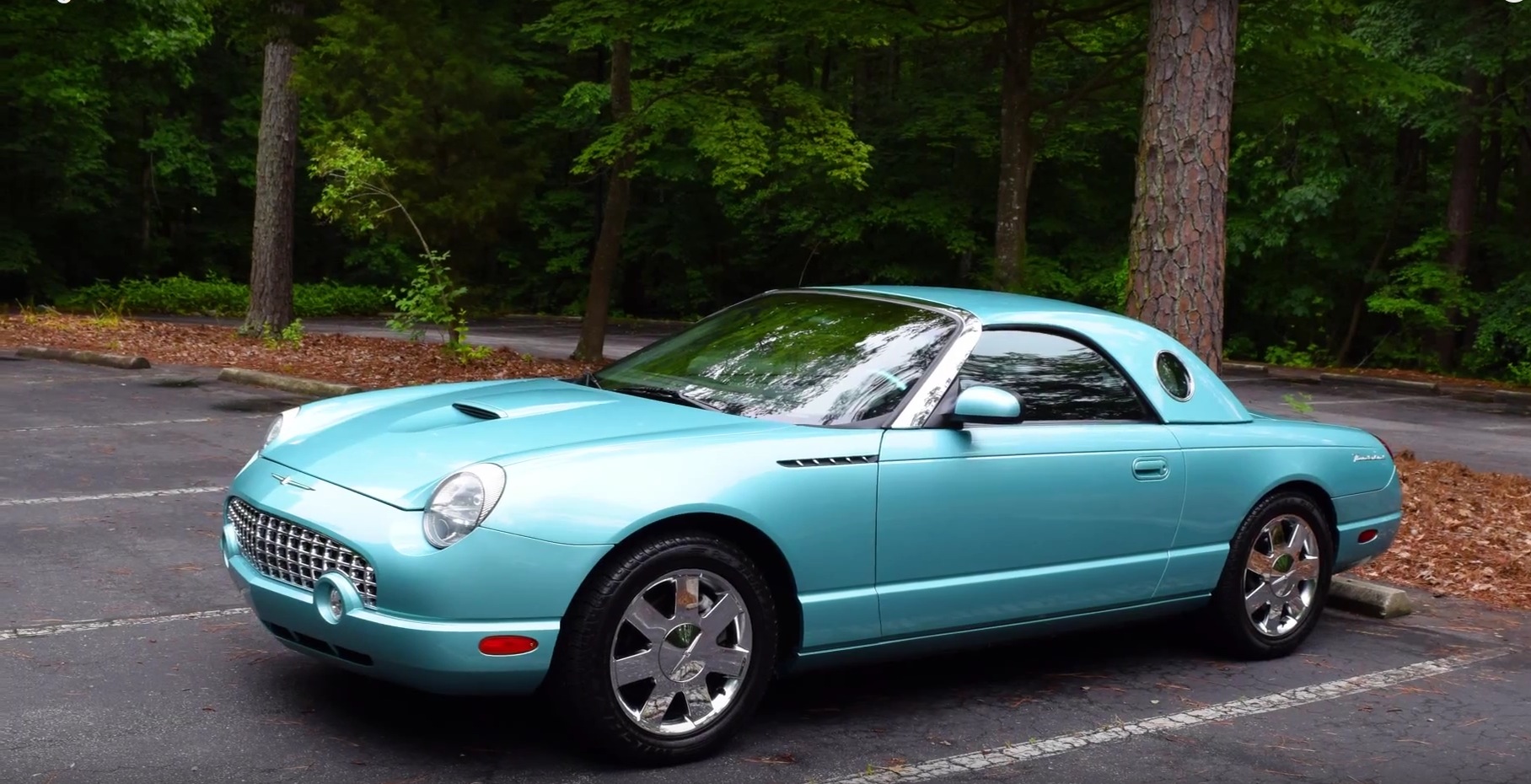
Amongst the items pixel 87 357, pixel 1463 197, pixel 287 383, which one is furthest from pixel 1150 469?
pixel 1463 197

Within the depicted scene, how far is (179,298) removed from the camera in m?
38.6

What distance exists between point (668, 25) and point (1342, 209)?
18.9 metres

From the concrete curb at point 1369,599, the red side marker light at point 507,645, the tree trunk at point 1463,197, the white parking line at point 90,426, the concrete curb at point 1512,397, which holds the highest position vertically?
the tree trunk at point 1463,197

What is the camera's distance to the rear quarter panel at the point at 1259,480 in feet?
18.9

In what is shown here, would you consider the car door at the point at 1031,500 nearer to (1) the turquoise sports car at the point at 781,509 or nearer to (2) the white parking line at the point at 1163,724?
(1) the turquoise sports car at the point at 781,509

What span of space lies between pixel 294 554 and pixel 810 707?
187 cm

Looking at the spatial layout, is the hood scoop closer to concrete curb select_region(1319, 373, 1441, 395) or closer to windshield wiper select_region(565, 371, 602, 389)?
windshield wiper select_region(565, 371, 602, 389)

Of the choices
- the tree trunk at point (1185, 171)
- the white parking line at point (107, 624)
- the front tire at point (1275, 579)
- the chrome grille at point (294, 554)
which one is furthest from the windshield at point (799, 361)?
the tree trunk at point (1185, 171)

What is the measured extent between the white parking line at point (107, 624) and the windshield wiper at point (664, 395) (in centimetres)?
200

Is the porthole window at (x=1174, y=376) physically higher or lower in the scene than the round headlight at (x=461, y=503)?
higher

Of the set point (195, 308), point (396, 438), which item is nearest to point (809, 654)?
point (396, 438)

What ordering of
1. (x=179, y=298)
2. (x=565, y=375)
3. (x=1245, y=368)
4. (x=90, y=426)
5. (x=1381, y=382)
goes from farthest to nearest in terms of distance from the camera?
(x=179, y=298) < (x=1245, y=368) < (x=1381, y=382) < (x=565, y=375) < (x=90, y=426)

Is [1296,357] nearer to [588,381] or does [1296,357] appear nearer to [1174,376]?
[1174,376]

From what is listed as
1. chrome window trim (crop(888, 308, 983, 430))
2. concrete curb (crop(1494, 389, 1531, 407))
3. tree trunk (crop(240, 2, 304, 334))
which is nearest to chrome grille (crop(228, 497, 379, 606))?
chrome window trim (crop(888, 308, 983, 430))
